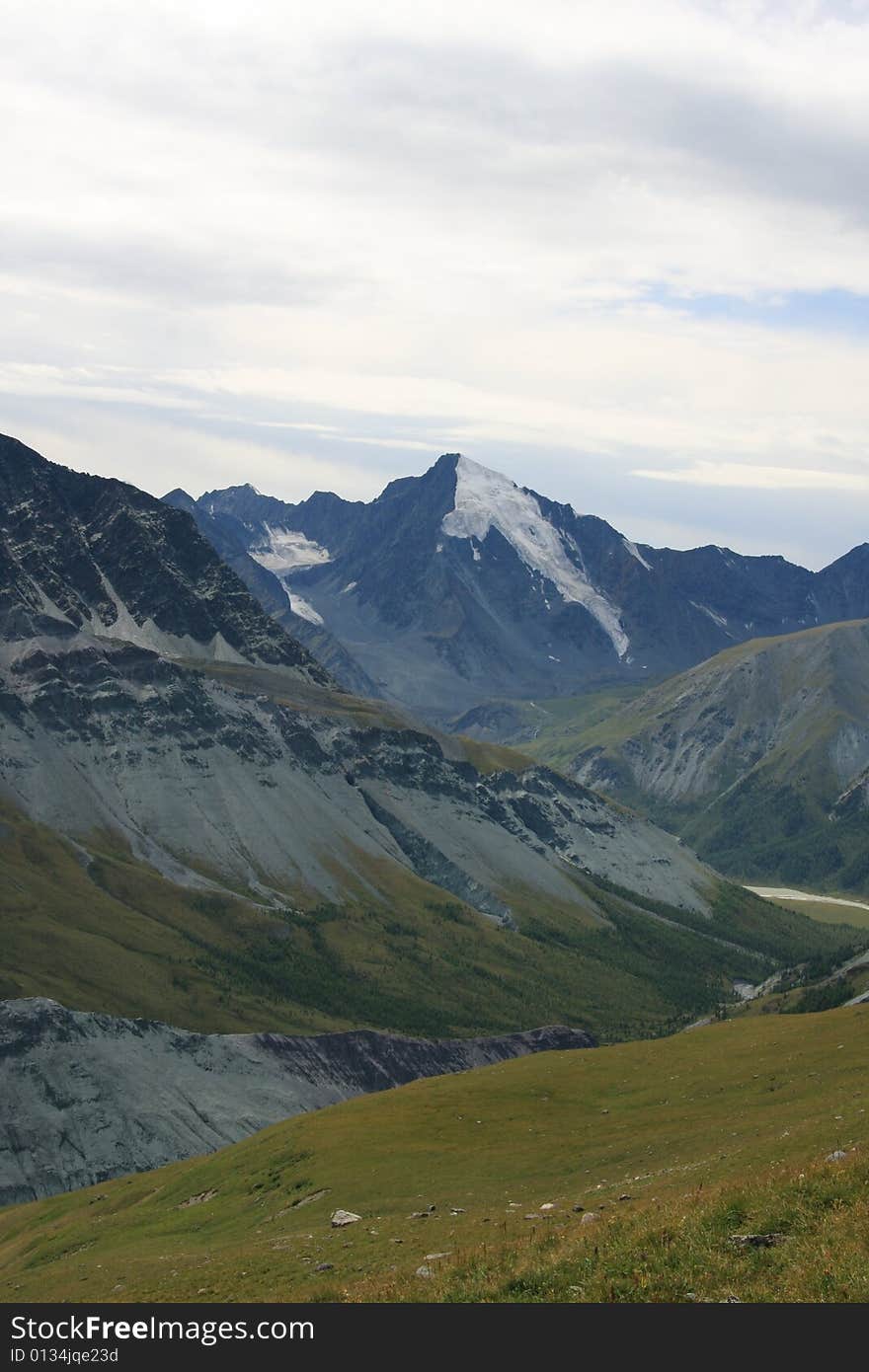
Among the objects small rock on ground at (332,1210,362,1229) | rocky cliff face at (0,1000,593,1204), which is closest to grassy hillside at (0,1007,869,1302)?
small rock on ground at (332,1210,362,1229)

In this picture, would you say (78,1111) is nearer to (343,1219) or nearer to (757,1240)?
(343,1219)

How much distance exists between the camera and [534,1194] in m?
72.5

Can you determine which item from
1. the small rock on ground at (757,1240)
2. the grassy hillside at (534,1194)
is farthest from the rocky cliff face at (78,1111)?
the small rock on ground at (757,1240)

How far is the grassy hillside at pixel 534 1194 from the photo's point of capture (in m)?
38.1

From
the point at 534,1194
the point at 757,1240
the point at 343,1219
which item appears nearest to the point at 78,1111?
the point at 343,1219

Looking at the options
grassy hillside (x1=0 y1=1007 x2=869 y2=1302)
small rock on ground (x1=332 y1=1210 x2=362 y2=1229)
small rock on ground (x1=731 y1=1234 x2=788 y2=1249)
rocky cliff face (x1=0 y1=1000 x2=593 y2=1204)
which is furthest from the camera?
rocky cliff face (x1=0 y1=1000 x2=593 y2=1204)

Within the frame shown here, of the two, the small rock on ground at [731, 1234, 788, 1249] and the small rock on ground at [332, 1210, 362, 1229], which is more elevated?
the small rock on ground at [731, 1234, 788, 1249]

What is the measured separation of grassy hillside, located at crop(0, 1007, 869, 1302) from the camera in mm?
38125

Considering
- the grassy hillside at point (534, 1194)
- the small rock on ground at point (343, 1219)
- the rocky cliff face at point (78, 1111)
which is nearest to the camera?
the grassy hillside at point (534, 1194)

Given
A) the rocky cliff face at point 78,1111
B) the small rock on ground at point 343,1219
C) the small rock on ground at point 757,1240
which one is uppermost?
the small rock on ground at point 757,1240

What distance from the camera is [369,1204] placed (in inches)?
3017

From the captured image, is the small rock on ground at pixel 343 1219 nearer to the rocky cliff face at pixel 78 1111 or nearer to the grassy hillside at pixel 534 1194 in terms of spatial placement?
the grassy hillside at pixel 534 1194

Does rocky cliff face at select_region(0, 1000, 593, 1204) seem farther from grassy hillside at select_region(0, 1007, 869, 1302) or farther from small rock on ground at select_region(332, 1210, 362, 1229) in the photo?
small rock on ground at select_region(332, 1210, 362, 1229)
